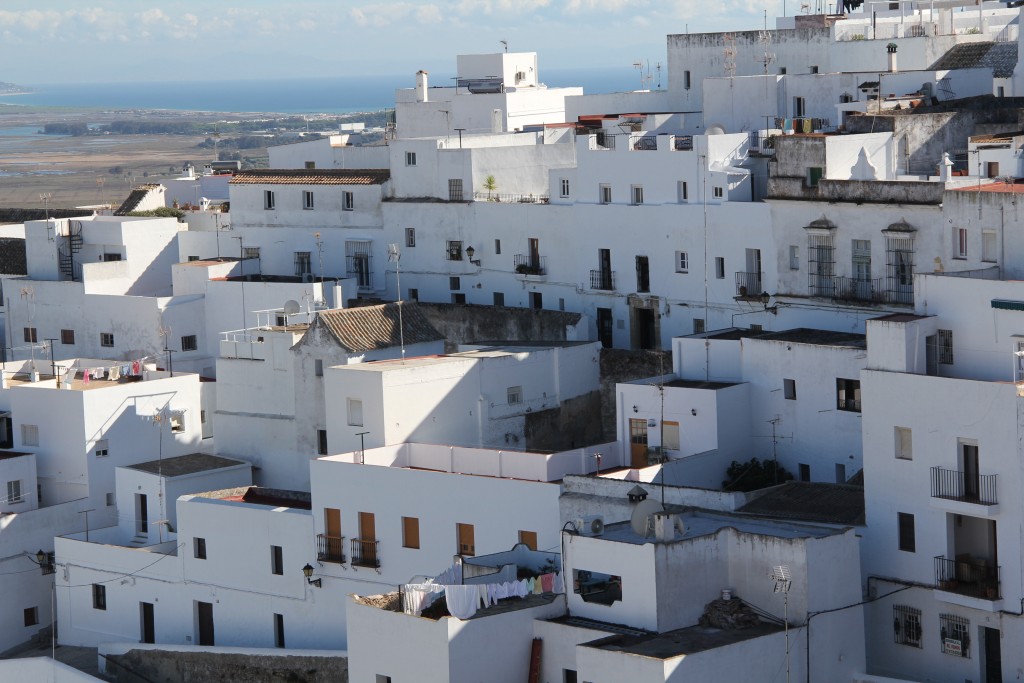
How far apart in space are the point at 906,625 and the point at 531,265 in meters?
19.7

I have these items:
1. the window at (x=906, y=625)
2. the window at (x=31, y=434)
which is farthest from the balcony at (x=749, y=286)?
the window at (x=31, y=434)

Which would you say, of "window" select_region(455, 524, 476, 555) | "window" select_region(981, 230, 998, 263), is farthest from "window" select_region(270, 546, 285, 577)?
"window" select_region(981, 230, 998, 263)

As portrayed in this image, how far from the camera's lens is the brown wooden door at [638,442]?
39.1 m

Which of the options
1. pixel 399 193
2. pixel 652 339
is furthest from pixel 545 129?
pixel 652 339

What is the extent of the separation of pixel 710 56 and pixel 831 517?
2774cm

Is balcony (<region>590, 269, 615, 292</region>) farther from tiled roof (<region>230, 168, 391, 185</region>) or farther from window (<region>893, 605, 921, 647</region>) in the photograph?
window (<region>893, 605, 921, 647</region>)

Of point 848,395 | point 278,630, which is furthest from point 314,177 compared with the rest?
point 848,395

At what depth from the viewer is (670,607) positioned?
30.4 metres

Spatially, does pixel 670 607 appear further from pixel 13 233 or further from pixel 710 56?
pixel 13 233

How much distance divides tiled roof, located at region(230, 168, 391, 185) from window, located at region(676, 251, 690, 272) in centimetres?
1116

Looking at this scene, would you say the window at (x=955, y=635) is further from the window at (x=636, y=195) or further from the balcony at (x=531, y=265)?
the balcony at (x=531, y=265)

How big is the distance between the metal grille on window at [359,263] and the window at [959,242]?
68.2 ft

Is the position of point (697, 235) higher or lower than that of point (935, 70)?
lower

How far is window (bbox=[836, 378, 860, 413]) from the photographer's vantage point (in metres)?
36.8
